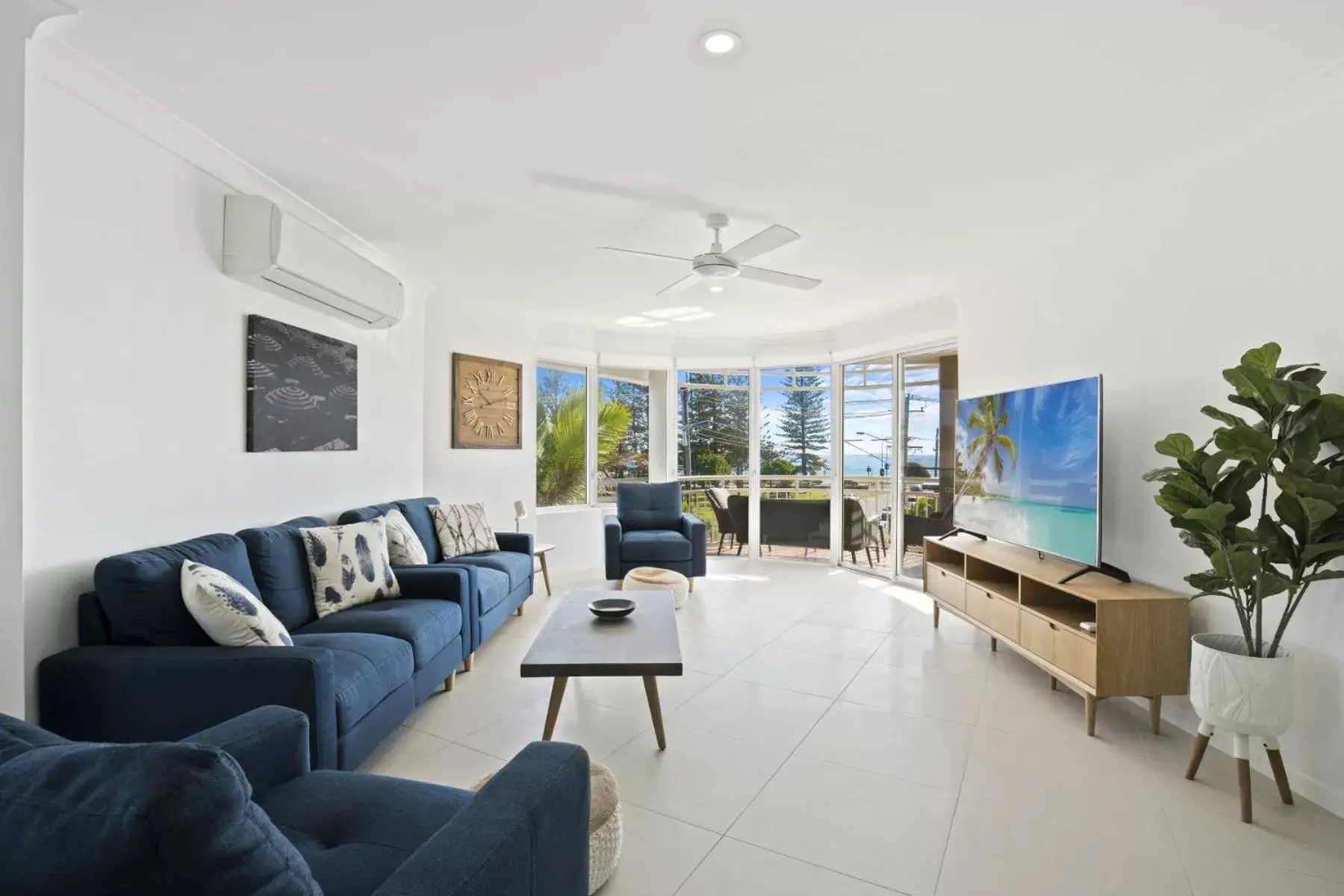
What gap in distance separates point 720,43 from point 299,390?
273 cm

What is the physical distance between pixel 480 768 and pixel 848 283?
13.3 ft

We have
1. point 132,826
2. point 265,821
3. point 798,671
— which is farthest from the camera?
point 798,671

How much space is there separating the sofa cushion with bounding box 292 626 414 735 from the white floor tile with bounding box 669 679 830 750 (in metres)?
1.23

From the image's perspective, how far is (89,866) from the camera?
748 millimetres

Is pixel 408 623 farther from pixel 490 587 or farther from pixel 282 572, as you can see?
pixel 490 587

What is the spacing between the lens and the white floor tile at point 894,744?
2574mm

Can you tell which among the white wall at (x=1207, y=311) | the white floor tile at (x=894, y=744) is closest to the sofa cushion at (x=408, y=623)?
the white floor tile at (x=894, y=744)

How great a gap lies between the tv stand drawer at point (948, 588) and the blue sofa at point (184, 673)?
128 inches

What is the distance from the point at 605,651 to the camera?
2695 millimetres

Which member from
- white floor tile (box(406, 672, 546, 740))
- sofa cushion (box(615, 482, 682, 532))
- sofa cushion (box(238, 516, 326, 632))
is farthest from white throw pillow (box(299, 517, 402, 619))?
sofa cushion (box(615, 482, 682, 532))

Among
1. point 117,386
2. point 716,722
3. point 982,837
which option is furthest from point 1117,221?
point 117,386

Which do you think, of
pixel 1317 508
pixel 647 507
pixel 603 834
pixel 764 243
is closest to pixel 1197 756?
pixel 1317 508

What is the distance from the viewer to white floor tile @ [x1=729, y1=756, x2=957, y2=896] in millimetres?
1991

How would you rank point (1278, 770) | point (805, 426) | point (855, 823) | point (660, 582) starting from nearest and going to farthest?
1. point (855, 823)
2. point (1278, 770)
3. point (660, 582)
4. point (805, 426)
